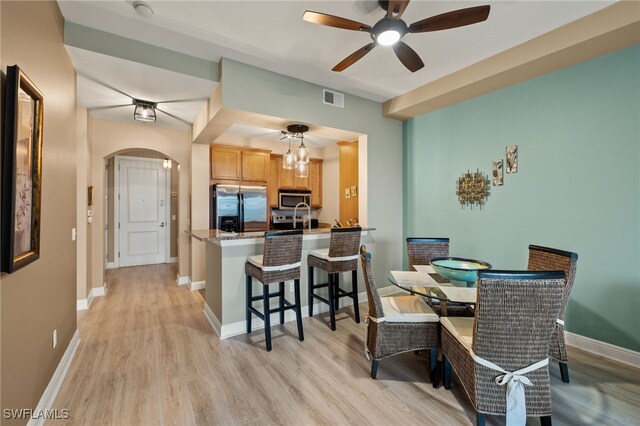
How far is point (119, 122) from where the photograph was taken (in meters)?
4.16

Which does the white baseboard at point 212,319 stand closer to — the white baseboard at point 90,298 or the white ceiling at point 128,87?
the white baseboard at point 90,298

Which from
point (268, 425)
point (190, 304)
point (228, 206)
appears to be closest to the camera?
point (268, 425)

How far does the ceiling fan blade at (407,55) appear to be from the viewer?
2221mm

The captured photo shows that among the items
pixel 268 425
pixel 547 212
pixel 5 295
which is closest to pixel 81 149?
pixel 5 295

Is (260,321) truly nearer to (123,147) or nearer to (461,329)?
(461,329)

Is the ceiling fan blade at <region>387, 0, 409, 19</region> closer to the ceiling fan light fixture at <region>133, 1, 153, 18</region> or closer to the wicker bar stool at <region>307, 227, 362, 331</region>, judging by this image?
the ceiling fan light fixture at <region>133, 1, 153, 18</region>

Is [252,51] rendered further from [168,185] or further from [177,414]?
[168,185]

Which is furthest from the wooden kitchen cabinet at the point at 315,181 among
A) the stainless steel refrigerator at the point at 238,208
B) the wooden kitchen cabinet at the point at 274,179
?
the stainless steel refrigerator at the point at 238,208

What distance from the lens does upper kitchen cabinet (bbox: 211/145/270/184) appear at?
4.95 m

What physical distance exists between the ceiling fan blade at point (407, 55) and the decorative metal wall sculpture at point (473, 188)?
5.51 feet

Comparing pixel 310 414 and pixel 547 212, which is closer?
pixel 310 414

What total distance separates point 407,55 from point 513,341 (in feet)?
7.25

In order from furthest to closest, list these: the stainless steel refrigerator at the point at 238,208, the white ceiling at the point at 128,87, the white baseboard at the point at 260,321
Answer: the stainless steel refrigerator at the point at 238,208, the white baseboard at the point at 260,321, the white ceiling at the point at 128,87

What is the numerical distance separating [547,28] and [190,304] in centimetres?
498
